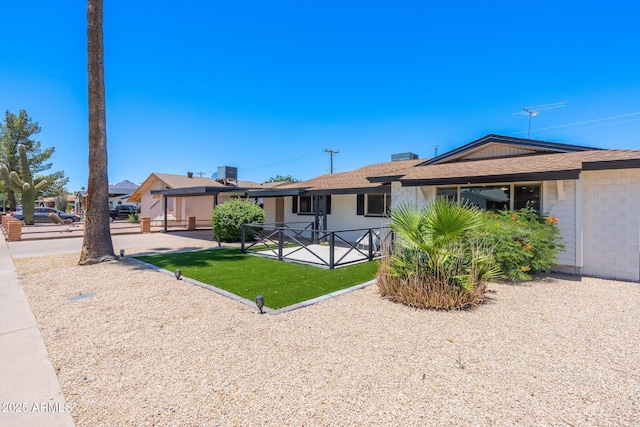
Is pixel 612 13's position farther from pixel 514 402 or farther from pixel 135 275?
pixel 135 275

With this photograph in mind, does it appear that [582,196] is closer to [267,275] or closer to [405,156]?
[267,275]

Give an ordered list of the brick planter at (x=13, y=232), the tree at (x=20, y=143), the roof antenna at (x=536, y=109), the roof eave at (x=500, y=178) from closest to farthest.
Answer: the roof eave at (x=500, y=178), the roof antenna at (x=536, y=109), the brick planter at (x=13, y=232), the tree at (x=20, y=143)

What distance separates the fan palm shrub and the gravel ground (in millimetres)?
337

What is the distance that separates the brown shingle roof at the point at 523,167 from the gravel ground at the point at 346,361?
298 cm

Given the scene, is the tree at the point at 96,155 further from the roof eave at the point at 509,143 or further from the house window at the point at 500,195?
the roof eave at the point at 509,143

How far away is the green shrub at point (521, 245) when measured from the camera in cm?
692

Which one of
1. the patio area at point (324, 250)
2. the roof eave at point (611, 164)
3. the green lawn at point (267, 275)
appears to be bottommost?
the green lawn at point (267, 275)

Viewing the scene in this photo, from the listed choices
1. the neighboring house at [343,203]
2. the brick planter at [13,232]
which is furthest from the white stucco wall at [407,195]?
the brick planter at [13,232]

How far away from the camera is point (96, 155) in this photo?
9547 millimetres

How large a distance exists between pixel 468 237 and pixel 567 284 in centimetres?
315

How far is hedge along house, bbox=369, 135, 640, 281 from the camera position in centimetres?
713

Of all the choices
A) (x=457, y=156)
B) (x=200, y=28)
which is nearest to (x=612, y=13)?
(x=457, y=156)

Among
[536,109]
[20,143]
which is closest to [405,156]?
[536,109]

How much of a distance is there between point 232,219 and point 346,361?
11.8m
